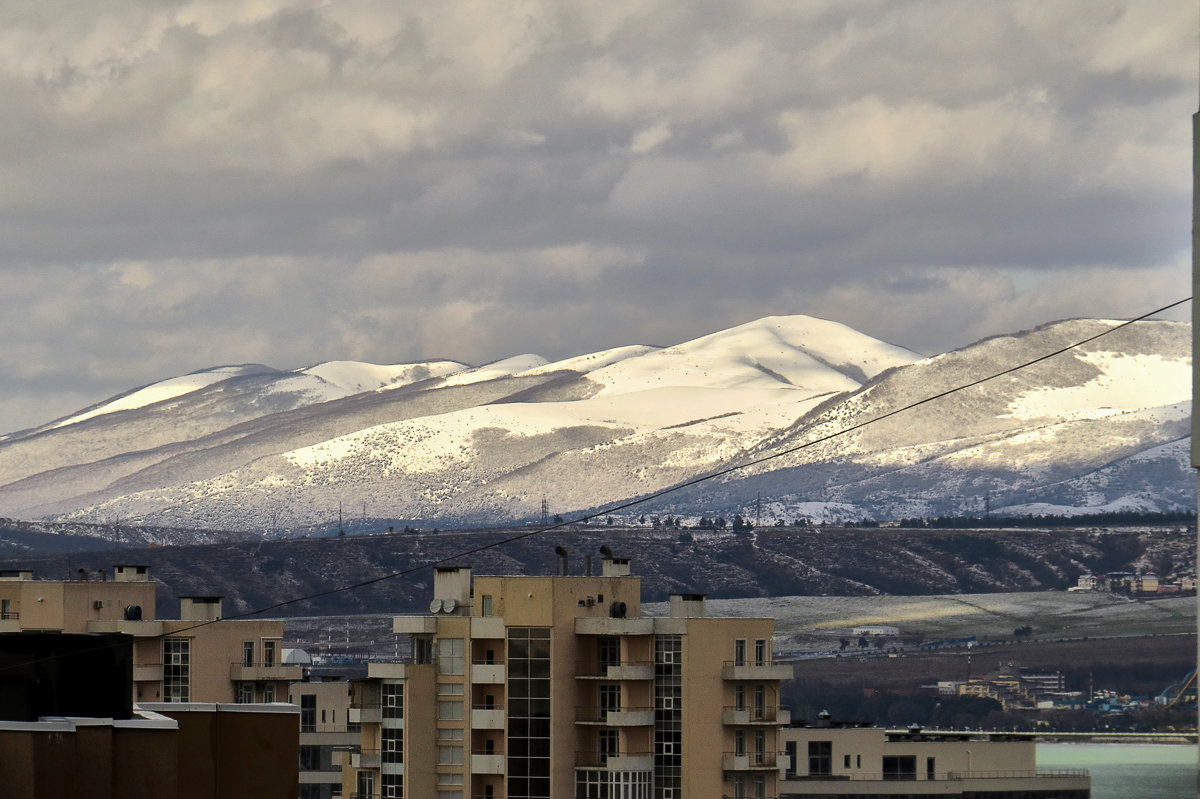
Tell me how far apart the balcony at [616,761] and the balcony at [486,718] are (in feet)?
12.5

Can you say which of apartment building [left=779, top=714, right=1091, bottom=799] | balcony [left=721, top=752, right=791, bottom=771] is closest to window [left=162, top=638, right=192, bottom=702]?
balcony [left=721, top=752, right=791, bottom=771]

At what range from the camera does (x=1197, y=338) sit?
28.6 m

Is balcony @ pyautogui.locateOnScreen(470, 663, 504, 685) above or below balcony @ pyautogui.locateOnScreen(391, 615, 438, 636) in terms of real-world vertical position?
below

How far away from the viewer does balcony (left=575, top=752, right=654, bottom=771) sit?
105 metres

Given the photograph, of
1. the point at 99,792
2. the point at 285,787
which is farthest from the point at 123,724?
the point at 285,787

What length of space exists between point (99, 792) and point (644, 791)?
65.2m

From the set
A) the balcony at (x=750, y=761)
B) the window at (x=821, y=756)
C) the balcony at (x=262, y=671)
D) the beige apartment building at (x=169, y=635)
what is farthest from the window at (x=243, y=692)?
the window at (x=821, y=756)

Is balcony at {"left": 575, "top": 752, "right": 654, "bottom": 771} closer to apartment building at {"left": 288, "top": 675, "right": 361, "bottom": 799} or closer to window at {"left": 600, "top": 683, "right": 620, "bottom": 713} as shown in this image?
window at {"left": 600, "top": 683, "right": 620, "bottom": 713}

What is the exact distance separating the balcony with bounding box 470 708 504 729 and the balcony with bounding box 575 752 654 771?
3.82 meters

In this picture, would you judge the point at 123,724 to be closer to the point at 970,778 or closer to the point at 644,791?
the point at 644,791

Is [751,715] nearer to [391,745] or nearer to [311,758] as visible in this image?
[391,745]

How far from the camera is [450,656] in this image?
105625 mm

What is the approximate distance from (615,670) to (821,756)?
2385 inches

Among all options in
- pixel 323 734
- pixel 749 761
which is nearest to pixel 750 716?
pixel 749 761
